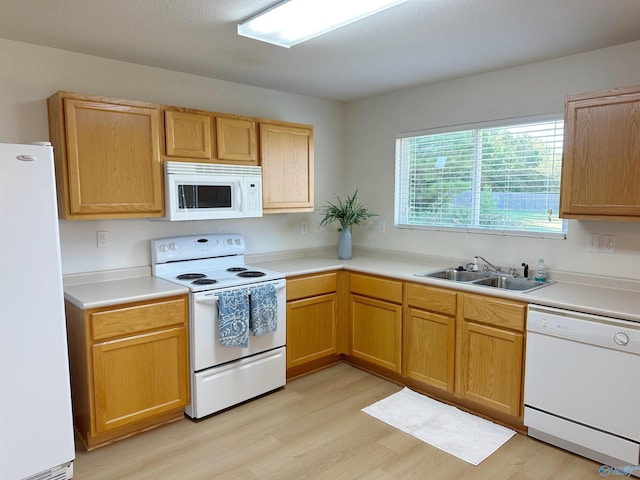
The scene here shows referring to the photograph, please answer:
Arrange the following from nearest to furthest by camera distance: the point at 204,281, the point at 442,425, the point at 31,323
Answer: the point at 31,323 < the point at 442,425 < the point at 204,281

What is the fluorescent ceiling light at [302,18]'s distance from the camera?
1980 millimetres

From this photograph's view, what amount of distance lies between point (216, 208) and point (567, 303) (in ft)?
7.45

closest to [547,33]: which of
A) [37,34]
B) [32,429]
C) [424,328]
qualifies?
[424,328]

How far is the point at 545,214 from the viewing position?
3.07 metres

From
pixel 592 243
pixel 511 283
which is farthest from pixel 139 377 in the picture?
pixel 592 243

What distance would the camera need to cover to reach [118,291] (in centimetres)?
263

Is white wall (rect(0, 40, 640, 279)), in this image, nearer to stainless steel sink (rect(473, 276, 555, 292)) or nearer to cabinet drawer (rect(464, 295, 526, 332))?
stainless steel sink (rect(473, 276, 555, 292))

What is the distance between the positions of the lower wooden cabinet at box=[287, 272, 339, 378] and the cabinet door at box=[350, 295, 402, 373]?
175 millimetres

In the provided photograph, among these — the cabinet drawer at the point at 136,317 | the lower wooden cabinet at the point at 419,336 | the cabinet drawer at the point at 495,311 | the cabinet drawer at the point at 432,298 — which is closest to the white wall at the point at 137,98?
the cabinet drawer at the point at 136,317

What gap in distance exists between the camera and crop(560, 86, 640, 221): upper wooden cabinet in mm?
2365

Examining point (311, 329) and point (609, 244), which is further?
point (311, 329)

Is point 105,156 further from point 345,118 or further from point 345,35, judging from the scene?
point 345,118

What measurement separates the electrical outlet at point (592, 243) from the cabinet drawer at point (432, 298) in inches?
35.6

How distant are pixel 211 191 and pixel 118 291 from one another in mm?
900
